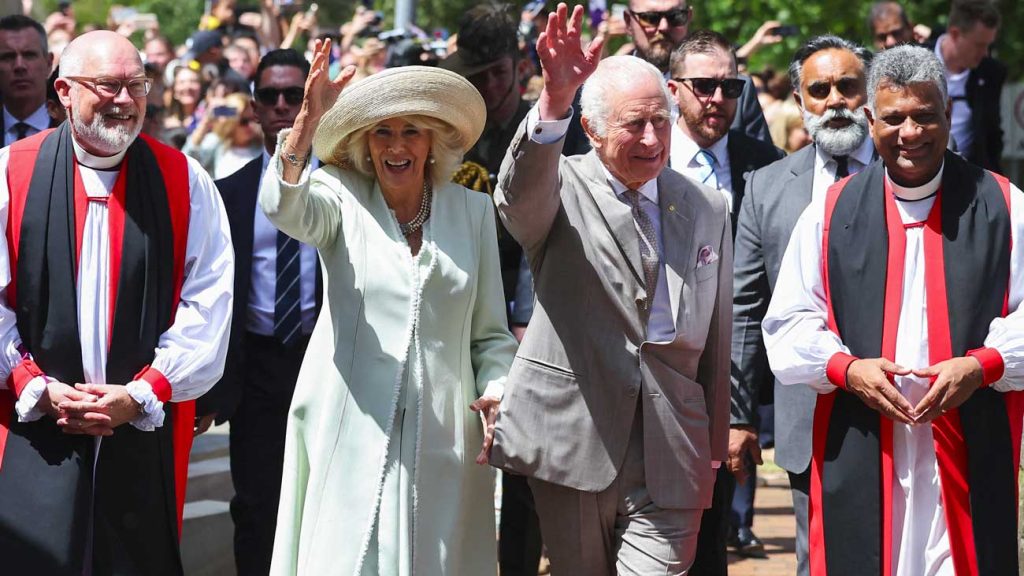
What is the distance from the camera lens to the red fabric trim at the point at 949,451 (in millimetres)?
5430

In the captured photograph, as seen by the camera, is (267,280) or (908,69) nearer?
(908,69)

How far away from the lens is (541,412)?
5.55 m

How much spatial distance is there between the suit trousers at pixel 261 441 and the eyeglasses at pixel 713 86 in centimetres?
199

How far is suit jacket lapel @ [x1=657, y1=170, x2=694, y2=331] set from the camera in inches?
219

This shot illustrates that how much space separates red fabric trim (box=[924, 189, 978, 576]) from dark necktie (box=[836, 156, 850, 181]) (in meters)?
1.20

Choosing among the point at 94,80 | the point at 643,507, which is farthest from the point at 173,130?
the point at 643,507

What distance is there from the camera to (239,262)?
711 centimetres

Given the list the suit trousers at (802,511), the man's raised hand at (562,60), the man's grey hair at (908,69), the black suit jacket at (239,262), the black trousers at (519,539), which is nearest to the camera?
the man's raised hand at (562,60)

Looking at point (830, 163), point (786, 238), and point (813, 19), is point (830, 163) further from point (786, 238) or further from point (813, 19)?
point (813, 19)

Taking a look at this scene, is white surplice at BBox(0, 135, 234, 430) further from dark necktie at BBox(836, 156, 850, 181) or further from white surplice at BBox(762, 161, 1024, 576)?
dark necktie at BBox(836, 156, 850, 181)

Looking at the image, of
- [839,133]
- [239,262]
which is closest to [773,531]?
[839,133]

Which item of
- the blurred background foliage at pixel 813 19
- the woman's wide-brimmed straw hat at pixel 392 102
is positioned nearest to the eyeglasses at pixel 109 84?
the woman's wide-brimmed straw hat at pixel 392 102

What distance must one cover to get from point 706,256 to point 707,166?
1582 millimetres

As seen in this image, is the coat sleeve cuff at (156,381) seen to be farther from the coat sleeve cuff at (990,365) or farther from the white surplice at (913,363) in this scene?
the coat sleeve cuff at (990,365)
